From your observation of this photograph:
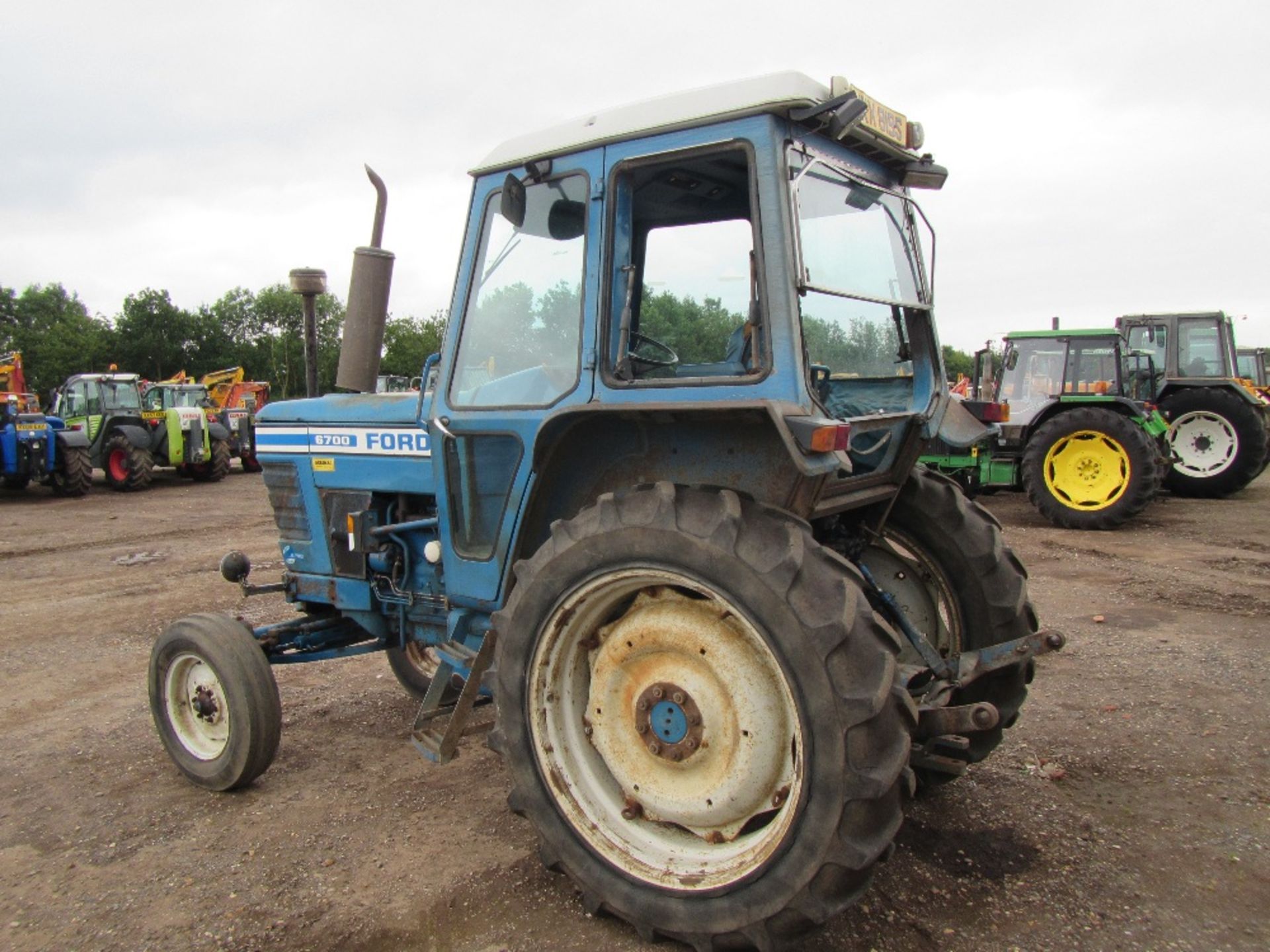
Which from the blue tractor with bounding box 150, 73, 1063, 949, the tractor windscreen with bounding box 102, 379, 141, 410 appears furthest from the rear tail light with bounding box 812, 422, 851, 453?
the tractor windscreen with bounding box 102, 379, 141, 410

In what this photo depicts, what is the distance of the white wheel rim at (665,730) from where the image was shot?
2.46 meters

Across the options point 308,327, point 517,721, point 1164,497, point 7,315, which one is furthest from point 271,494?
point 7,315

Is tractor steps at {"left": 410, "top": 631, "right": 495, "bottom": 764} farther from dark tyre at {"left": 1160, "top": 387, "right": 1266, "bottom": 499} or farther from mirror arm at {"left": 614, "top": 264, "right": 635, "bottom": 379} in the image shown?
dark tyre at {"left": 1160, "top": 387, "right": 1266, "bottom": 499}

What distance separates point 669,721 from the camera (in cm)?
261

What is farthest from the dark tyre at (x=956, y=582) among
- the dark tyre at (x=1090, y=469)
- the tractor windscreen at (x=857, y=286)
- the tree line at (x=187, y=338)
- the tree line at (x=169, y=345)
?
the tree line at (x=169, y=345)

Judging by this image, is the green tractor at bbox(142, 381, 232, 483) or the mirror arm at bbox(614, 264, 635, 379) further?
the green tractor at bbox(142, 381, 232, 483)

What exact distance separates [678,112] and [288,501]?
249cm

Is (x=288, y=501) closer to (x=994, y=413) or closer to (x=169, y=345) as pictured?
(x=994, y=413)

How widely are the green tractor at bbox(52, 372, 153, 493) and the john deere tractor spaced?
0.61 m

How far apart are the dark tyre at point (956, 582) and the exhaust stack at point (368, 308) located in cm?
205

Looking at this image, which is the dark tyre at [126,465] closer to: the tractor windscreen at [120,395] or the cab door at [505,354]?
the tractor windscreen at [120,395]

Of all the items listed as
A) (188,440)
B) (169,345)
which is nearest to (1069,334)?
(188,440)

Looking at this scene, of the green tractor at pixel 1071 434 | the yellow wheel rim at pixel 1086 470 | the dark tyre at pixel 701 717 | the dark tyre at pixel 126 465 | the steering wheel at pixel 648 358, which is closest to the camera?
the dark tyre at pixel 701 717

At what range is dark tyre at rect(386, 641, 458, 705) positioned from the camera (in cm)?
459
